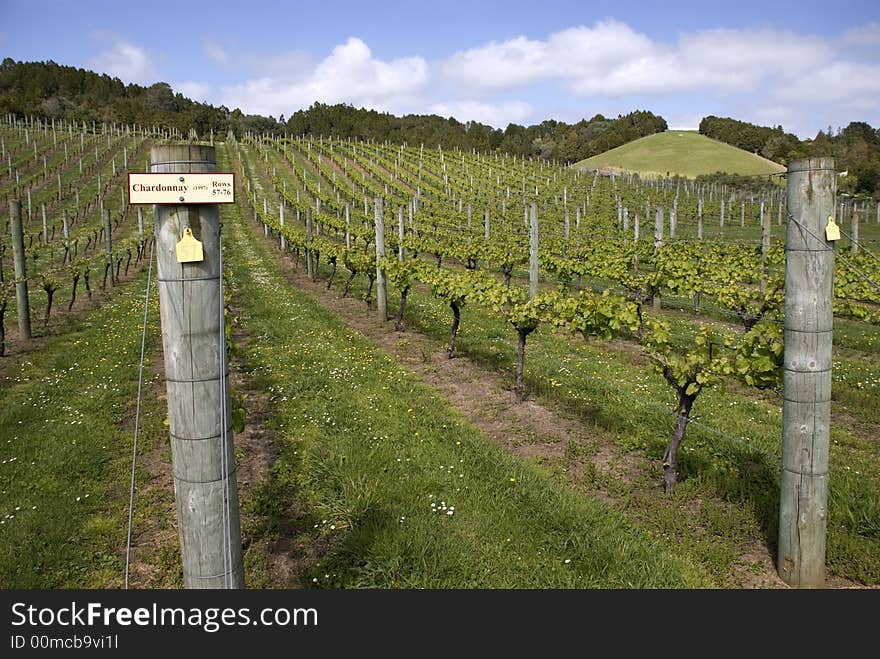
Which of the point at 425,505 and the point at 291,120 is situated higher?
the point at 291,120

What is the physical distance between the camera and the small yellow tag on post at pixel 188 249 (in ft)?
8.81

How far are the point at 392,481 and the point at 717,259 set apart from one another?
42.8ft

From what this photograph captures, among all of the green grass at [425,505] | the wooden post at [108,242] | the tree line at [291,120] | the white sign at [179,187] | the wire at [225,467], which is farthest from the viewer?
the tree line at [291,120]

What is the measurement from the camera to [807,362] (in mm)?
4383

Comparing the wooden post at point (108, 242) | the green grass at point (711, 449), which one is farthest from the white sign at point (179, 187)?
the wooden post at point (108, 242)

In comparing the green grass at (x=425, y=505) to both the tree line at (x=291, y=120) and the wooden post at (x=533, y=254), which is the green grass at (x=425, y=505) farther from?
the tree line at (x=291, y=120)

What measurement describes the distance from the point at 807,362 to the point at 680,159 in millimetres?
93382

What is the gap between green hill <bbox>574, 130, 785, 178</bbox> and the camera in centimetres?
8150

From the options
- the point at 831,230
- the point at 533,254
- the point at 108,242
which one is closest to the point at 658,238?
the point at 533,254

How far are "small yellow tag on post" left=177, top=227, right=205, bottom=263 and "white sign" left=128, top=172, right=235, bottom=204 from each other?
155 mm

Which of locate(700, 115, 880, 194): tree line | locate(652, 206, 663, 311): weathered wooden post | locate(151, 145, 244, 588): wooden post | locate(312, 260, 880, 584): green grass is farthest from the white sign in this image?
locate(700, 115, 880, 194): tree line

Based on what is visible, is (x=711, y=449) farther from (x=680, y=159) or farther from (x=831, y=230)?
(x=680, y=159)

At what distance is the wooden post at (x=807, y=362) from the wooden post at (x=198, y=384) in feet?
12.8

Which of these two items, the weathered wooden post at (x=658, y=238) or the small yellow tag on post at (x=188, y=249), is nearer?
the small yellow tag on post at (x=188, y=249)
